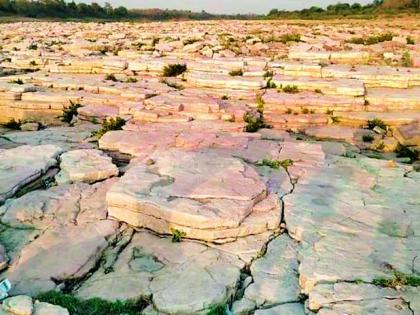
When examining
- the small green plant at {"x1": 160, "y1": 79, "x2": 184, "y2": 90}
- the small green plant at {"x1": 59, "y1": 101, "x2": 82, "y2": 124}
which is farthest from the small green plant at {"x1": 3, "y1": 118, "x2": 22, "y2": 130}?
the small green plant at {"x1": 160, "y1": 79, "x2": 184, "y2": 90}

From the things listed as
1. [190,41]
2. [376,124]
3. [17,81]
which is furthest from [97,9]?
[376,124]

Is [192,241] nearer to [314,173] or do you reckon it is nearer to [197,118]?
[314,173]

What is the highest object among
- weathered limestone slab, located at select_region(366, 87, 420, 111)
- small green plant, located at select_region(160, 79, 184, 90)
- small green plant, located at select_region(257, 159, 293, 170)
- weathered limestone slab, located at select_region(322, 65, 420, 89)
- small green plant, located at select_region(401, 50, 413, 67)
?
small green plant, located at select_region(401, 50, 413, 67)

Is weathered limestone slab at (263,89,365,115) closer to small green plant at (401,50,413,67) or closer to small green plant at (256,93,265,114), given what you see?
small green plant at (256,93,265,114)

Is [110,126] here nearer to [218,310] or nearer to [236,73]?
[236,73]

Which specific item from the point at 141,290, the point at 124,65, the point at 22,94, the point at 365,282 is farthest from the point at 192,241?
the point at 124,65

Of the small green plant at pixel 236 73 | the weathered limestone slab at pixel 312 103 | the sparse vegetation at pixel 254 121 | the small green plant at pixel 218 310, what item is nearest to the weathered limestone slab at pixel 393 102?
the weathered limestone slab at pixel 312 103
